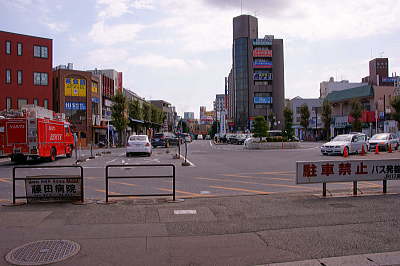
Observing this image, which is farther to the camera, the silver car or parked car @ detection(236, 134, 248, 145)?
parked car @ detection(236, 134, 248, 145)

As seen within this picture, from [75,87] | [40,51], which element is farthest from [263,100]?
[40,51]

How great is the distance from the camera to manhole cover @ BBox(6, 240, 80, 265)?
→ 17.2 feet

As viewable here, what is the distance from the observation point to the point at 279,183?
42.4ft

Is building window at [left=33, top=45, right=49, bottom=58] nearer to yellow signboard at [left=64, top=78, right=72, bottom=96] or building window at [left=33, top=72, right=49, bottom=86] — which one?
building window at [left=33, top=72, right=49, bottom=86]

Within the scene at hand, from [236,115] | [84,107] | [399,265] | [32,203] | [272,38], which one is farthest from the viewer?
[236,115]

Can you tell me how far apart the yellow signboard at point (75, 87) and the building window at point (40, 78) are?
12.9ft

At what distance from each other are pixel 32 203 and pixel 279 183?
7.78 meters

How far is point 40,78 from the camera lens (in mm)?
48000

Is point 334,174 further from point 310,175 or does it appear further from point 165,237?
Answer: point 165,237

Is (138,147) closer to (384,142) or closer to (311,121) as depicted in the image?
(384,142)

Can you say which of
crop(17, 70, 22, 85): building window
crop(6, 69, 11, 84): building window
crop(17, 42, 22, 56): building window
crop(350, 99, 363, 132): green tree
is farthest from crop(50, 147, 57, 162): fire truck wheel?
crop(350, 99, 363, 132): green tree

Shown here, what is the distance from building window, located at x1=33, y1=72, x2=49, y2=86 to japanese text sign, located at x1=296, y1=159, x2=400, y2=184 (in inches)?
1774

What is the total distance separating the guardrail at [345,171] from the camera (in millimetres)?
9891

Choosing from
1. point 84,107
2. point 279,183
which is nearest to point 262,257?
point 279,183
